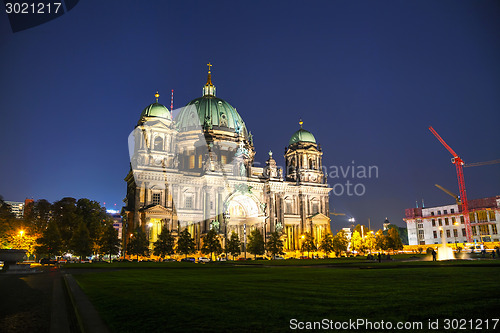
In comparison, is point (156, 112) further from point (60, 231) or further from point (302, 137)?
point (302, 137)

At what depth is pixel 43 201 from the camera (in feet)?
284

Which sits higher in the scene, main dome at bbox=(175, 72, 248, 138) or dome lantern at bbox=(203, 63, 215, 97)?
dome lantern at bbox=(203, 63, 215, 97)

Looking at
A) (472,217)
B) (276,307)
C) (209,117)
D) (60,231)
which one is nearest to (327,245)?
(209,117)

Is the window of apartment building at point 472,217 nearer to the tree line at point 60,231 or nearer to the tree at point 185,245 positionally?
the tree at point 185,245

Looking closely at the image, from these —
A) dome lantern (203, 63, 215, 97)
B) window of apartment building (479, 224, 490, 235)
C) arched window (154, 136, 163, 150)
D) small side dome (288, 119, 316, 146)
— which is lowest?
window of apartment building (479, 224, 490, 235)

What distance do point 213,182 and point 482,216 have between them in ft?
313

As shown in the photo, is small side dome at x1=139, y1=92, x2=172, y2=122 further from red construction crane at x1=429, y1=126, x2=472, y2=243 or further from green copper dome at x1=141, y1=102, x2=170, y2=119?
red construction crane at x1=429, y1=126, x2=472, y2=243

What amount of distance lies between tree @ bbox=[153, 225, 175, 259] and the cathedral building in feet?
19.3

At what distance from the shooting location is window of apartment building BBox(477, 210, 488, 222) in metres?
118

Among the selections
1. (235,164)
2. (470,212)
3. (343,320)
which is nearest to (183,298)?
(343,320)

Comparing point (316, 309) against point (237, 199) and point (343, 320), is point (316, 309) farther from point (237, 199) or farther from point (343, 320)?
point (237, 199)

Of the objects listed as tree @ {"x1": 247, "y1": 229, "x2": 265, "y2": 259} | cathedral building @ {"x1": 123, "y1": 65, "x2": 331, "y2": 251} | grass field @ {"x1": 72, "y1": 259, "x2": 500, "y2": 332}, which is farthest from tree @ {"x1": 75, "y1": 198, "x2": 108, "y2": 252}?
grass field @ {"x1": 72, "y1": 259, "x2": 500, "y2": 332}

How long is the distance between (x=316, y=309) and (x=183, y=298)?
173 inches

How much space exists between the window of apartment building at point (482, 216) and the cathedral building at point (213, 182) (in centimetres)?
6220
